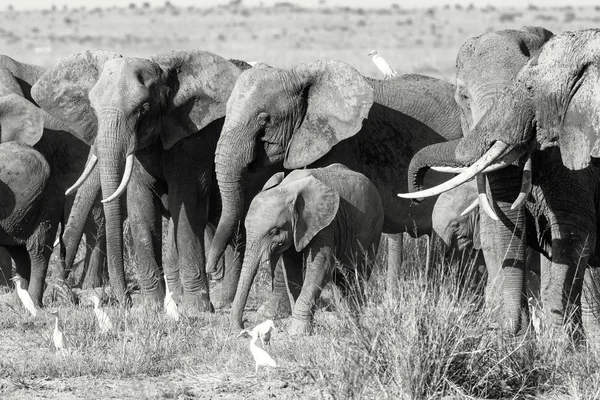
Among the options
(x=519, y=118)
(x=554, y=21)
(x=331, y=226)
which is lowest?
(x=331, y=226)

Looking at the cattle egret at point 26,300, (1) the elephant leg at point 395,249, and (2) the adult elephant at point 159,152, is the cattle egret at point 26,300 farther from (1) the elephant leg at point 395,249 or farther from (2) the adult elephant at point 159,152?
(1) the elephant leg at point 395,249

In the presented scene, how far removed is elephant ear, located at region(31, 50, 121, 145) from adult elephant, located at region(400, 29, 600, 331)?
4061mm

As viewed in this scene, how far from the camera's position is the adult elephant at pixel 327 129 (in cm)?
990

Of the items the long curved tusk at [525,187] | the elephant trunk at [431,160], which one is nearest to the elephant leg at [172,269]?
the elephant trunk at [431,160]

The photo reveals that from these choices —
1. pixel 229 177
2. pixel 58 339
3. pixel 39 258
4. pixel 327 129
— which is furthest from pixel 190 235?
pixel 58 339

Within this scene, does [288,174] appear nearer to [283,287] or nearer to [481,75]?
[283,287]

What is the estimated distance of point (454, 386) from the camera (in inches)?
265

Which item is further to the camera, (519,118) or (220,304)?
(220,304)

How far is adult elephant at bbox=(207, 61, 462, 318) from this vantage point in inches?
390

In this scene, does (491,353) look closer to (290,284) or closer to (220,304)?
(290,284)

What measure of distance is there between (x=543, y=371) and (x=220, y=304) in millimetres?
4016

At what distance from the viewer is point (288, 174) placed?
9883 millimetres

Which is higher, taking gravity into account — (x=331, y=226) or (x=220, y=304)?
(x=331, y=226)

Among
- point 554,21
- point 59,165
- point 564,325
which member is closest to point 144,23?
point 554,21
